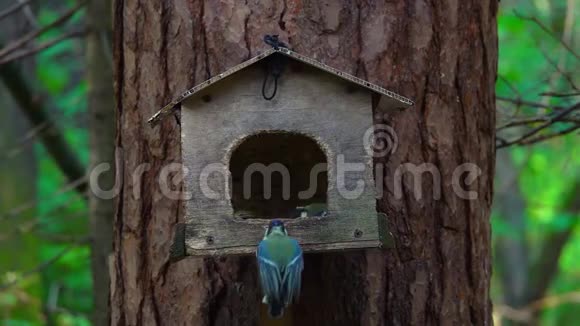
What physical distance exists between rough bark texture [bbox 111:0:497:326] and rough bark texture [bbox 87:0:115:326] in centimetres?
141

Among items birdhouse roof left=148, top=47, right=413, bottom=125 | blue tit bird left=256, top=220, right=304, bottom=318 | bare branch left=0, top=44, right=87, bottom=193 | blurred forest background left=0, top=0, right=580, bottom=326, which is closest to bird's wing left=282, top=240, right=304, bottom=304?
blue tit bird left=256, top=220, right=304, bottom=318

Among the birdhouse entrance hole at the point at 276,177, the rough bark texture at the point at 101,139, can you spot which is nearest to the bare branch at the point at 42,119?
the rough bark texture at the point at 101,139

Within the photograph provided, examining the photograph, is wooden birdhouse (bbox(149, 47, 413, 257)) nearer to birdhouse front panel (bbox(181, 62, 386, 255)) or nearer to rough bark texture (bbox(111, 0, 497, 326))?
birdhouse front panel (bbox(181, 62, 386, 255))

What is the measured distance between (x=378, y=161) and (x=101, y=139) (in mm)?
2028

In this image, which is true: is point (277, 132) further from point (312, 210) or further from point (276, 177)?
point (276, 177)

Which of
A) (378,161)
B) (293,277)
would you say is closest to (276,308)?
(293,277)

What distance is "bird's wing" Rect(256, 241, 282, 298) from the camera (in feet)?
6.32

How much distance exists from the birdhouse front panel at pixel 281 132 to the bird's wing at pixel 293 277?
9 cm

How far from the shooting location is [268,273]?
1.95 m

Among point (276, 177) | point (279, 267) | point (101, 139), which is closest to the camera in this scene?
point (279, 267)

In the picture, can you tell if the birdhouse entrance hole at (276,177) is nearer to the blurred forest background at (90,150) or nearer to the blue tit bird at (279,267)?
the blue tit bird at (279,267)

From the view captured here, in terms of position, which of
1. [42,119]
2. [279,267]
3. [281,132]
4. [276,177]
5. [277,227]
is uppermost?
[42,119]

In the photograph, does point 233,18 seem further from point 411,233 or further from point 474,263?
point 474,263

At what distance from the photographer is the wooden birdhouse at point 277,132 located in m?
2.04
